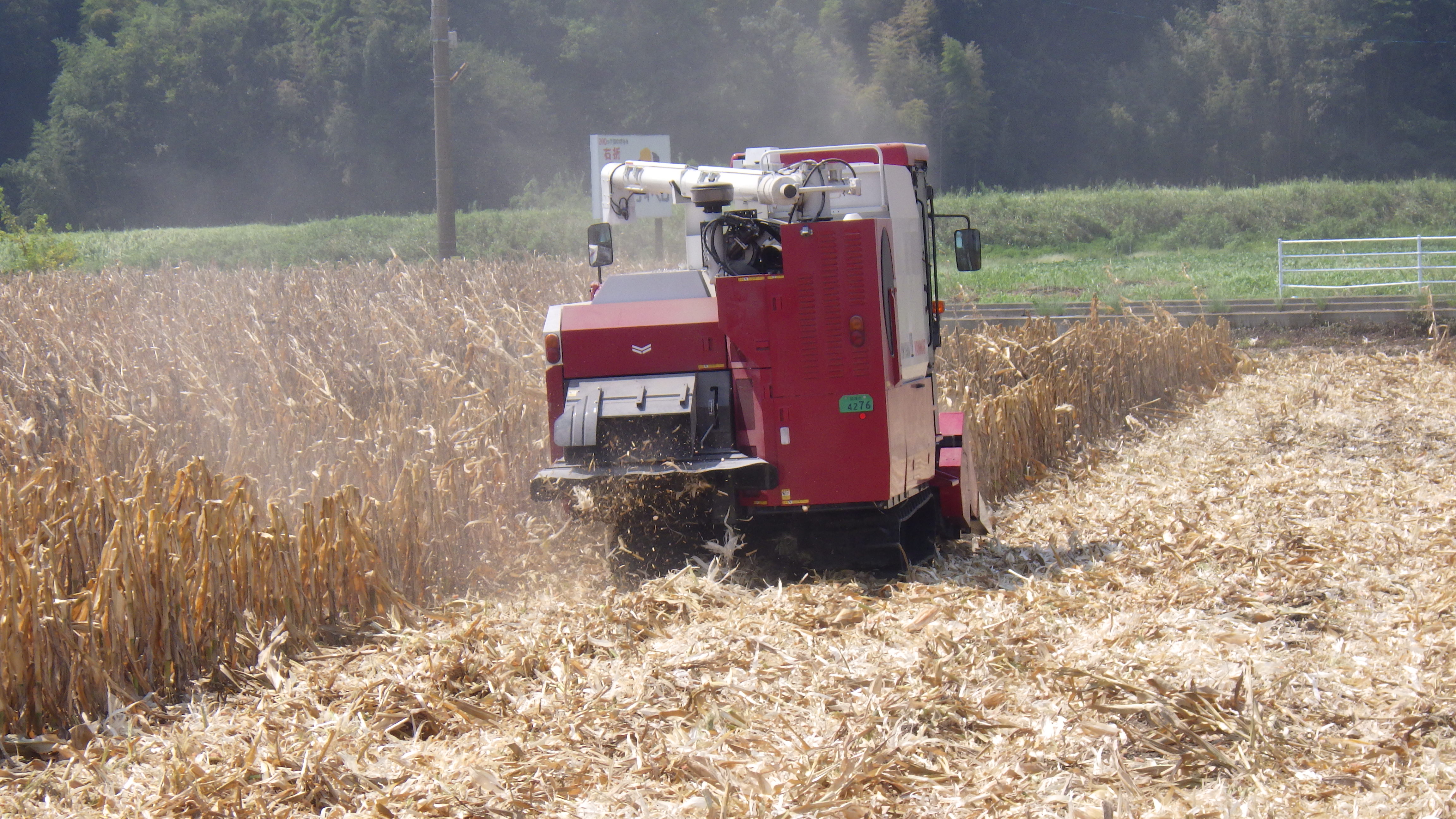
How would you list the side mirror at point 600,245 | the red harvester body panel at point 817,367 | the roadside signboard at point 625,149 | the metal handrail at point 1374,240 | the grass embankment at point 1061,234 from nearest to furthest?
the red harvester body panel at point 817,367
the side mirror at point 600,245
the roadside signboard at point 625,149
the metal handrail at point 1374,240
the grass embankment at point 1061,234

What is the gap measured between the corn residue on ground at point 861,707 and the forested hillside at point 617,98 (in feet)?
162

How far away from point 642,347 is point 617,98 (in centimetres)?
5782

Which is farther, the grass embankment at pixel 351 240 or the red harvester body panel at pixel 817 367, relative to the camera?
the grass embankment at pixel 351 240

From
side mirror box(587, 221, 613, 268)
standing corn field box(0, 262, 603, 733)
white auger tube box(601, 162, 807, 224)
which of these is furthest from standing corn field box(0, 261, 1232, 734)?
white auger tube box(601, 162, 807, 224)

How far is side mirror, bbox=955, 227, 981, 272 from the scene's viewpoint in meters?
7.73

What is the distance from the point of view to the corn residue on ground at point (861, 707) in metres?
4.07

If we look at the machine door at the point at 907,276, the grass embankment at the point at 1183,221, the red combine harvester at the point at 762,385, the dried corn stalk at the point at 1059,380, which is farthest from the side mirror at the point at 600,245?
the grass embankment at the point at 1183,221

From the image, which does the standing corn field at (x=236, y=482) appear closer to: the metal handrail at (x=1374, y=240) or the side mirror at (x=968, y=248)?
the side mirror at (x=968, y=248)

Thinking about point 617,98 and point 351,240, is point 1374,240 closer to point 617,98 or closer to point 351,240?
point 351,240

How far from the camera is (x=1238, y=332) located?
19984 millimetres

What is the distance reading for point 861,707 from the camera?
184 inches

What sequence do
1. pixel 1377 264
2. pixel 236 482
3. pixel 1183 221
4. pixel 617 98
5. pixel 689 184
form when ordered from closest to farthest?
1. pixel 236 482
2. pixel 689 184
3. pixel 1377 264
4. pixel 1183 221
5. pixel 617 98

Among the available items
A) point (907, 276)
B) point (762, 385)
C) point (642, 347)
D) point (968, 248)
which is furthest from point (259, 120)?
point (762, 385)

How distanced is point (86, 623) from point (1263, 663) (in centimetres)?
463
